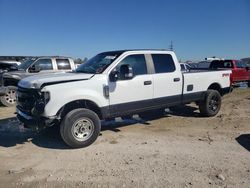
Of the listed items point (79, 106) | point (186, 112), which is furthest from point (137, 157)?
point (186, 112)

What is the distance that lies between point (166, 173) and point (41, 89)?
9.28ft

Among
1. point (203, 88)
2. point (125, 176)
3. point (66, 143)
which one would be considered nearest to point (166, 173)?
point (125, 176)

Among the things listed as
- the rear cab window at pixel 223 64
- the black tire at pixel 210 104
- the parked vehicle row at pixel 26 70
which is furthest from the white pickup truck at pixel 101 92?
the rear cab window at pixel 223 64

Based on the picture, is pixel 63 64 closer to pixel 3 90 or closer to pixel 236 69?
pixel 3 90

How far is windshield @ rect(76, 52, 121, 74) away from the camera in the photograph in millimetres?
6184

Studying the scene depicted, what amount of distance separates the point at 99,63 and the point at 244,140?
3.73m

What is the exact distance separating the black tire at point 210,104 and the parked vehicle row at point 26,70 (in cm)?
623

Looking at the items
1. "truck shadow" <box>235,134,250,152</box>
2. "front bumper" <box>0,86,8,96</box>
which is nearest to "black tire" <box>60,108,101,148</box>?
"truck shadow" <box>235,134,250,152</box>

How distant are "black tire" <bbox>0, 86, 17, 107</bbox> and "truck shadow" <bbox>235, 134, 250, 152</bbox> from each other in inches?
333

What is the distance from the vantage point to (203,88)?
8125 millimetres

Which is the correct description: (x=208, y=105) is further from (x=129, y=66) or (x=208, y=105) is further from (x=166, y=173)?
(x=166, y=173)

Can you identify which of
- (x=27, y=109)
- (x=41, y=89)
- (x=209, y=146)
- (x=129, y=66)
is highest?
(x=129, y=66)

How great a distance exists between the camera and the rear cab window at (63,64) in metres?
11.7

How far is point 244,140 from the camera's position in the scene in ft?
19.8
